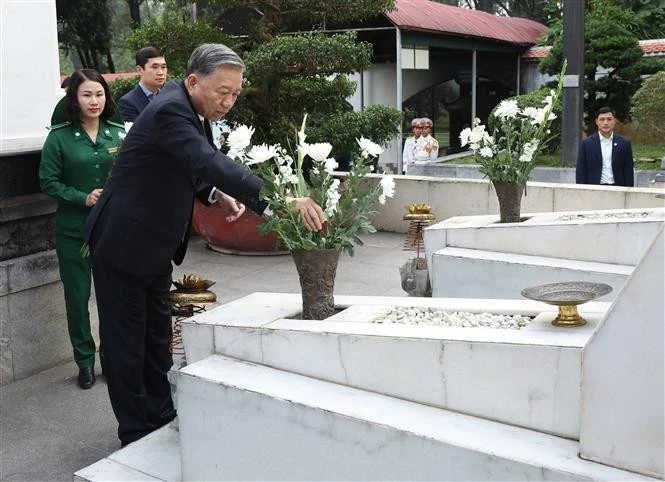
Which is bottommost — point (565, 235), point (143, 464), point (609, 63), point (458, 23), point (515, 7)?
point (143, 464)

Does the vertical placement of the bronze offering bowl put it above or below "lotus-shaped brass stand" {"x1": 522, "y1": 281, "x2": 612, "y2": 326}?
below

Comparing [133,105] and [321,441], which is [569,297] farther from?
[133,105]

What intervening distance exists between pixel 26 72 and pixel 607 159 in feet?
16.9

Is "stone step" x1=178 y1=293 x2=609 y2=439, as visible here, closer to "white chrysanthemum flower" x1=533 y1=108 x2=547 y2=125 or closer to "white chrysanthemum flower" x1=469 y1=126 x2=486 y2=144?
"white chrysanthemum flower" x1=469 y1=126 x2=486 y2=144

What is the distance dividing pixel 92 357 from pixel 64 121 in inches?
51.0

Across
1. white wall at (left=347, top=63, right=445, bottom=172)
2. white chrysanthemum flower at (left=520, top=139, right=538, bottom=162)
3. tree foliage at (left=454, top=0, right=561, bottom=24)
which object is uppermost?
tree foliage at (left=454, top=0, right=561, bottom=24)

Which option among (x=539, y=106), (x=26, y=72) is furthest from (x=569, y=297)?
(x=539, y=106)

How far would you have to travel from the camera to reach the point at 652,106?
13367 millimetres

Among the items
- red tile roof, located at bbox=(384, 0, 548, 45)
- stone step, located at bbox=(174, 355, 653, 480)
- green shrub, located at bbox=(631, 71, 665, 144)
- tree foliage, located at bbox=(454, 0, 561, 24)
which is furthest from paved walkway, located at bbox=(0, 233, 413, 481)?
tree foliage, located at bbox=(454, 0, 561, 24)

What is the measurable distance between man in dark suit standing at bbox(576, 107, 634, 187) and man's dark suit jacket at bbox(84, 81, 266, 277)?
16.4 ft

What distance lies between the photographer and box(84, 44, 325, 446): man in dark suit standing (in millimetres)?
3088

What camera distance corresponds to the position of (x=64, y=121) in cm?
445

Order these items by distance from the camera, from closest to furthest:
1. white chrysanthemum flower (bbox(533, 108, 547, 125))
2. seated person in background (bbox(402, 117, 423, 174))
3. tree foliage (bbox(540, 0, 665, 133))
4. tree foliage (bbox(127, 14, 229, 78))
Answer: white chrysanthemum flower (bbox(533, 108, 547, 125)), tree foliage (bbox(127, 14, 229, 78)), seated person in background (bbox(402, 117, 423, 174)), tree foliage (bbox(540, 0, 665, 133))

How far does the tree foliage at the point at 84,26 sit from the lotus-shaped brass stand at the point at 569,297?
23.1 metres
